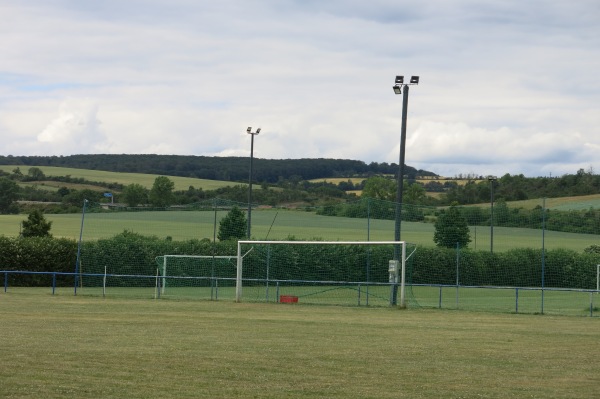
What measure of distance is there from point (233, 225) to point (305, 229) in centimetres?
373

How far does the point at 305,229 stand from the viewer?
160 feet

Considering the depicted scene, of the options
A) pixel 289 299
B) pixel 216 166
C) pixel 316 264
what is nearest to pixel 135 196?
pixel 216 166

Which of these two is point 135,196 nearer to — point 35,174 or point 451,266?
point 35,174

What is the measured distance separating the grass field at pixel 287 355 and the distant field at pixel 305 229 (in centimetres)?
1447

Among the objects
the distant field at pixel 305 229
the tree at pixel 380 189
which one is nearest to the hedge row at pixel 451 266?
the distant field at pixel 305 229

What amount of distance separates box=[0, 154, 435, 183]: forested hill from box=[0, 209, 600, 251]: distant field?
75448mm

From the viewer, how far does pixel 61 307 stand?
29.2m

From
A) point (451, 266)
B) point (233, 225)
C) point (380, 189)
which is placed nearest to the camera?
point (451, 266)

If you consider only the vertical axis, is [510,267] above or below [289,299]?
above

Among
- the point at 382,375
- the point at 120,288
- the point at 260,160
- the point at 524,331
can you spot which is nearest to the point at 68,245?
the point at 120,288

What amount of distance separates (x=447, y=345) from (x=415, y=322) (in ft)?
21.1

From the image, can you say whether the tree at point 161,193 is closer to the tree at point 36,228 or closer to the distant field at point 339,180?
the tree at point 36,228

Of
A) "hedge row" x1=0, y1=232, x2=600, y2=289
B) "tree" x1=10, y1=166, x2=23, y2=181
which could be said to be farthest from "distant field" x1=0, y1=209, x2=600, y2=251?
"tree" x1=10, y1=166, x2=23, y2=181

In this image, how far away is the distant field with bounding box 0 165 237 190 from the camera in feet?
377
